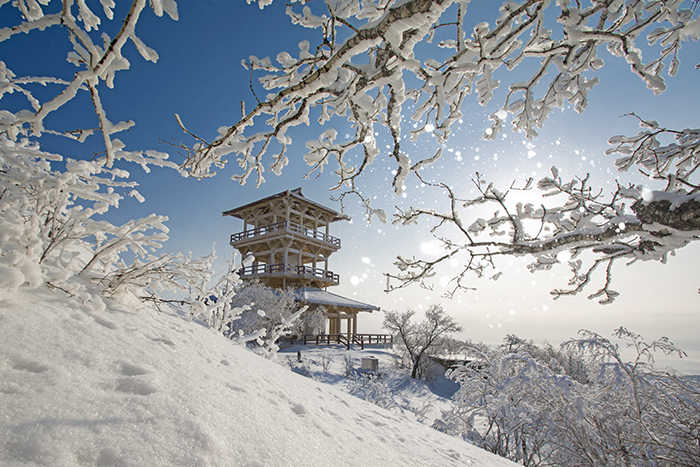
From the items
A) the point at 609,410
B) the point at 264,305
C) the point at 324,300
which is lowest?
the point at 609,410

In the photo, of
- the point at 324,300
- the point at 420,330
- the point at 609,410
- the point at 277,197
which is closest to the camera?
the point at 609,410

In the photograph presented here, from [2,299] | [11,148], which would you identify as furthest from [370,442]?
[11,148]

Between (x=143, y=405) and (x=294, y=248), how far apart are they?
82.2 ft

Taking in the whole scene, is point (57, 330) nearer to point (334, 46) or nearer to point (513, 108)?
point (334, 46)

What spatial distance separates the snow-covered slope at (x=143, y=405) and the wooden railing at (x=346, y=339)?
63.4 ft

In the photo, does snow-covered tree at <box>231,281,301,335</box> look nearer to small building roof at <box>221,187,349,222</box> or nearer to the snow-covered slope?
small building roof at <box>221,187,349,222</box>

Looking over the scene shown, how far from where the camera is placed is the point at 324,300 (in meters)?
22.6

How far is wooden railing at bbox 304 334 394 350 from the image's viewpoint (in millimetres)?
21422

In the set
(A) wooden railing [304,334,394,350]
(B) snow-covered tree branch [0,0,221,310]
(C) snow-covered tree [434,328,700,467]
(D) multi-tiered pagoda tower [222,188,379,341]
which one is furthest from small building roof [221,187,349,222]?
(B) snow-covered tree branch [0,0,221,310]

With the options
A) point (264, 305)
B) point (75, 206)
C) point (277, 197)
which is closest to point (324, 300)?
point (264, 305)

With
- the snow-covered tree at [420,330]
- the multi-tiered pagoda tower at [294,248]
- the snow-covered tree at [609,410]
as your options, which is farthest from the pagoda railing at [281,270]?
the snow-covered tree at [609,410]

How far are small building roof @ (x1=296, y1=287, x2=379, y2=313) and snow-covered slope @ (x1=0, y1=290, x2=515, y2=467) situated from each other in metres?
19.9

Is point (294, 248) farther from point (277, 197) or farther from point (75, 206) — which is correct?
point (75, 206)

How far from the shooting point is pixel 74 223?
1.96 meters
